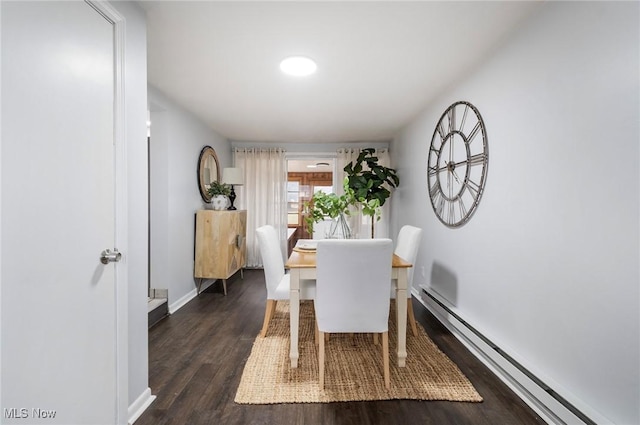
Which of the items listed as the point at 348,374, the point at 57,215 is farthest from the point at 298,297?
the point at 57,215

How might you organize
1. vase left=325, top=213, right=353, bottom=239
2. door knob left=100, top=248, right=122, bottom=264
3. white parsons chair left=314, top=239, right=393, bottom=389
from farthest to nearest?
1. vase left=325, top=213, right=353, bottom=239
2. white parsons chair left=314, top=239, right=393, bottom=389
3. door knob left=100, top=248, right=122, bottom=264

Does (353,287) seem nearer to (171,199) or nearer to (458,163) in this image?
(458,163)

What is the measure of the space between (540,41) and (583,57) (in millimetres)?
365

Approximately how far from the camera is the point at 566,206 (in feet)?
4.92

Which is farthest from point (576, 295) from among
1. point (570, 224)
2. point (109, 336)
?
point (109, 336)

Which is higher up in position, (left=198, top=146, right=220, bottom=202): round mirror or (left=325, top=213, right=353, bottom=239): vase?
(left=198, top=146, right=220, bottom=202): round mirror

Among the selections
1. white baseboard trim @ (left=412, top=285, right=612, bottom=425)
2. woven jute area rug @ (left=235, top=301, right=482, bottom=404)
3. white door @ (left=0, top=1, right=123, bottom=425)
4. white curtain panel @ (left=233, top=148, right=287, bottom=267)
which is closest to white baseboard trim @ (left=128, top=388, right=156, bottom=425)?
white door @ (left=0, top=1, right=123, bottom=425)

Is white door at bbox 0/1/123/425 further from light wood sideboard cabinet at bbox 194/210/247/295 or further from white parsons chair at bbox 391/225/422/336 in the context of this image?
light wood sideboard cabinet at bbox 194/210/247/295

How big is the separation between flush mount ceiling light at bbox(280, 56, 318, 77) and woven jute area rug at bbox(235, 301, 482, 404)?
224 cm

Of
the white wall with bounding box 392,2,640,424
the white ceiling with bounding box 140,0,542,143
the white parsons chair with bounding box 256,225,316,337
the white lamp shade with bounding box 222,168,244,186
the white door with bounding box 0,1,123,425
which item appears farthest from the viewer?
the white lamp shade with bounding box 222,168,244,186

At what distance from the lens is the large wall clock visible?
2.29m

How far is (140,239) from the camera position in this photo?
164 centimetres

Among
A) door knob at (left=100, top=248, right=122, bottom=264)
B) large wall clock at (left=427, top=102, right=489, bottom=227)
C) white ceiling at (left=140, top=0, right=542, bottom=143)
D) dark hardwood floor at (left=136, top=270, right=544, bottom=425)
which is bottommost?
dark hardwood floor at (left=136, top=270, right=544, bottom=425)

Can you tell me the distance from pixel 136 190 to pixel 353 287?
4.50 feet
